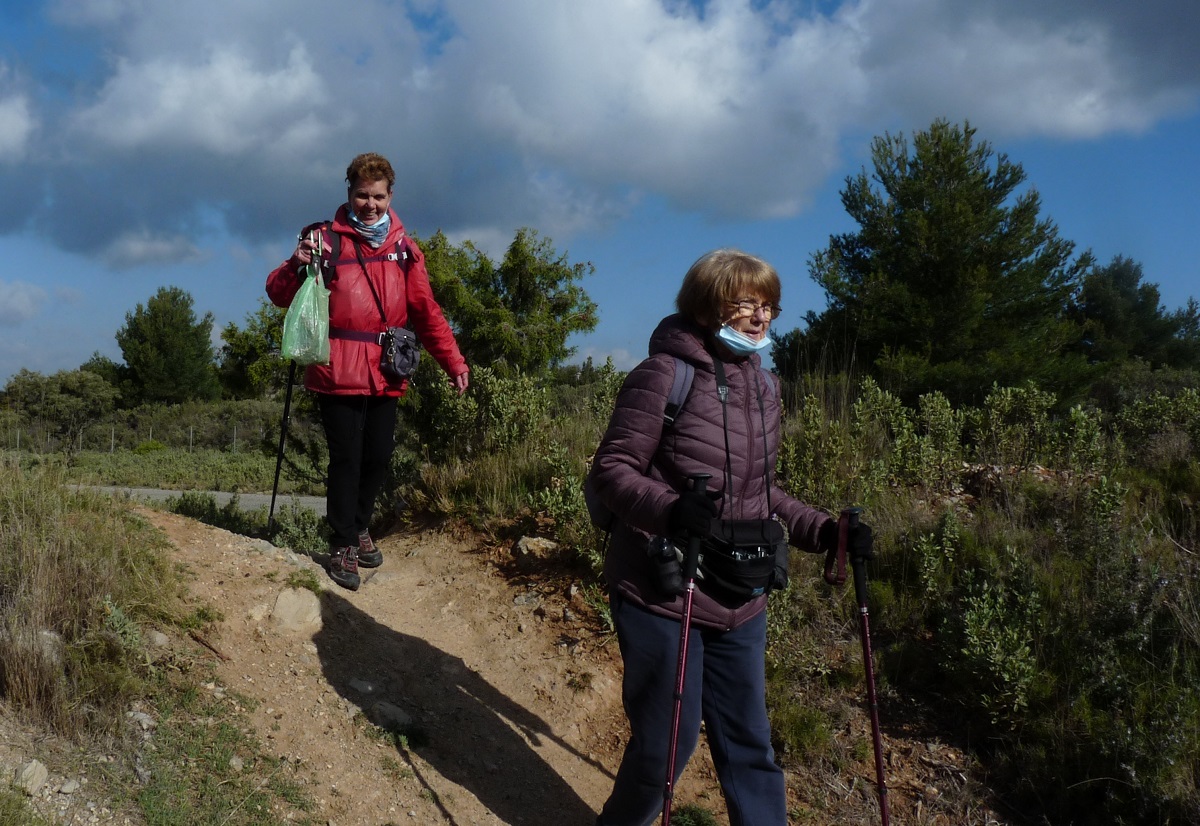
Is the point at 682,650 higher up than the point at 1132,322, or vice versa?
the point at 1132,322

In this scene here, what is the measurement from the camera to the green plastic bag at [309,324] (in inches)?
176

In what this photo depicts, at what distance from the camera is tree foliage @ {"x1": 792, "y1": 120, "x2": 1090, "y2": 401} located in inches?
794

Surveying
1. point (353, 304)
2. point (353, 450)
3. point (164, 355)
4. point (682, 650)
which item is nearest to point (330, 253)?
point (353, 304)

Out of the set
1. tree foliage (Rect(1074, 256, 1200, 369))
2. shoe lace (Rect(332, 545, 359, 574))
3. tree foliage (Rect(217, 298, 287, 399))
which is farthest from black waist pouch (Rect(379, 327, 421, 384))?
tree foliage (Rect(1074, 256, 1200, 369))

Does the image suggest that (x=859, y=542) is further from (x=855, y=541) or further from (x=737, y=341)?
(x=737, y=341)

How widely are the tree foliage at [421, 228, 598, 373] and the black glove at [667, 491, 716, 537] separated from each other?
49.2 ft

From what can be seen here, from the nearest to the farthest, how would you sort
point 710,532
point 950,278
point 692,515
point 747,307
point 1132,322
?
1. point 692,515
2. point 710,532
3. point 747,307
4. point 950,278
5. point 1132,322

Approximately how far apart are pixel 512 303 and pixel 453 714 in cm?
1516

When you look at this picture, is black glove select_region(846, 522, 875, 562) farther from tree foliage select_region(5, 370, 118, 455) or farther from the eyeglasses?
tree foliage select_region(5, 370, 118, 455)

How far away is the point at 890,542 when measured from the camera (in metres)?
5.14

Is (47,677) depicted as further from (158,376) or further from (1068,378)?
(158,376)

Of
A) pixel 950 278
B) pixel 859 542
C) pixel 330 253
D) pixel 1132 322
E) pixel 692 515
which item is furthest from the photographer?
pixel 1132 322

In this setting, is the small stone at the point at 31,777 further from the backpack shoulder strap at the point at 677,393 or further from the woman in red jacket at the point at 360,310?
the backpack shoulder strap at the point at 677,393

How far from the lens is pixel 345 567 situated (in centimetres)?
512
